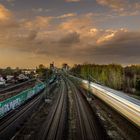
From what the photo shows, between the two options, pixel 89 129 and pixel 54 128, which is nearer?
pixel 89 129

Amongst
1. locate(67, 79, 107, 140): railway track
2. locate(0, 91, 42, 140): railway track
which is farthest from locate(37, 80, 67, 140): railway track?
locate(0, 91, 42, 140): railway track

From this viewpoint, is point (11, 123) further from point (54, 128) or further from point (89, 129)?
point (89, 129)

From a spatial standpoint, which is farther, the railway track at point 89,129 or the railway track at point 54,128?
the railway track at point 54,128

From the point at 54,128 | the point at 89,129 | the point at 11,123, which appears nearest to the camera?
the point at 89,129

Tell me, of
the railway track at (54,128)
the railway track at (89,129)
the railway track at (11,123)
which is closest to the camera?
the railway track at (89,129)

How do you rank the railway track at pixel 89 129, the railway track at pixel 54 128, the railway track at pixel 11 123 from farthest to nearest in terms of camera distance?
the railway track at pixel 11 123
the railway track at pixel 54 128
the railway track at pixel 89 129

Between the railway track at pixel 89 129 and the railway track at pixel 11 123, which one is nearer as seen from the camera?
the railway track at pixel 89 129

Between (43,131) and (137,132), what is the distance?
363 inches

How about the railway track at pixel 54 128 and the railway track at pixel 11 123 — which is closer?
the railway track at pixel 54 128

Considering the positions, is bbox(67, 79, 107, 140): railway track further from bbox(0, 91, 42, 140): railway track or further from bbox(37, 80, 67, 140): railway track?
bbox(0, 91, 42, 140): railway track

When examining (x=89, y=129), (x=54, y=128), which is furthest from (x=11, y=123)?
(x=89, y=129)

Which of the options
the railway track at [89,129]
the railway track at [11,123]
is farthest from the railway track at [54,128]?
the railway track at [11,123]

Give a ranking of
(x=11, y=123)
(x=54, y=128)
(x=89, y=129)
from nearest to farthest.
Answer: (x=89, y=129)
(x=54, y=128)
(x=11, y=123)

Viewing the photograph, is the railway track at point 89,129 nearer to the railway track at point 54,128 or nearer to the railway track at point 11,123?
the railway track at point 54,128
